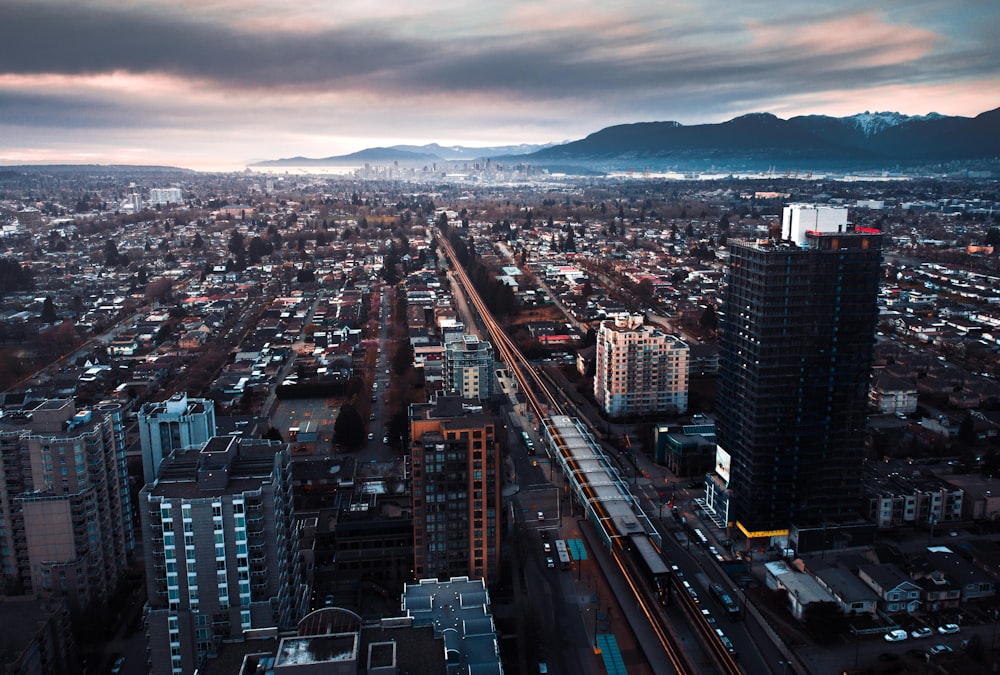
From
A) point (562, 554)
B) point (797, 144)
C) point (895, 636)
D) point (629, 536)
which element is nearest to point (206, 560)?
point (562, 554)

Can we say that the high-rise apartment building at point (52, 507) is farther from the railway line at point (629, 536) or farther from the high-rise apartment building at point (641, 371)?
the high-rise apartment building at point (641, 371)

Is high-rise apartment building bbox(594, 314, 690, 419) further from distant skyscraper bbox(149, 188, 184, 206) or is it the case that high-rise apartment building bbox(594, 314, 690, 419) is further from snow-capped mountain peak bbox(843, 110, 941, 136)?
snow-capped mountain peak bbox(843, 110, 941, 136)

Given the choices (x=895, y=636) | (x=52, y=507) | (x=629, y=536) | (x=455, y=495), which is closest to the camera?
(x=895, y=636)

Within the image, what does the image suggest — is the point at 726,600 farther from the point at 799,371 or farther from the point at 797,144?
the point at 797,144

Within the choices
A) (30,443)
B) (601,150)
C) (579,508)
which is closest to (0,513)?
(30,443)

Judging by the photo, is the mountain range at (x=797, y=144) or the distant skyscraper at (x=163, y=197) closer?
the distant skyscraper at (x=163, y=197)

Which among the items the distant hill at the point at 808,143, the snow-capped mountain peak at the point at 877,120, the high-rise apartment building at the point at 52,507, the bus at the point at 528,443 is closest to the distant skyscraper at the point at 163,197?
the bus at the point at 528,443

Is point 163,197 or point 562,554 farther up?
point 163,197
